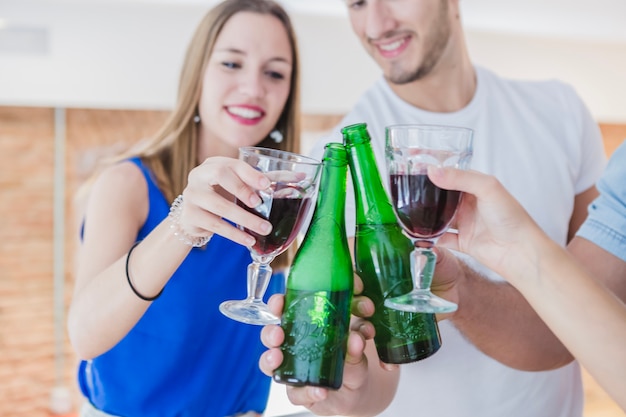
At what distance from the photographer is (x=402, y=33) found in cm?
166

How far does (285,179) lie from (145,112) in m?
4.64

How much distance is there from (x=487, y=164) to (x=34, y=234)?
442 centimetres

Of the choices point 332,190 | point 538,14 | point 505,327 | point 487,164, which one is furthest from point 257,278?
point 538,14

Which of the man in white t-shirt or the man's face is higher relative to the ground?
the man's face

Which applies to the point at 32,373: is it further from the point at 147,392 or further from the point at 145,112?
the point at 147,392

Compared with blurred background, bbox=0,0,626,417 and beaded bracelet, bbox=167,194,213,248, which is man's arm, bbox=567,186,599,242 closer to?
beaded bracelet, bbox=167,194,213,248

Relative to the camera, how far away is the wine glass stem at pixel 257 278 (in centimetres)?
91

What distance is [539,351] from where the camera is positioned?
1.33m

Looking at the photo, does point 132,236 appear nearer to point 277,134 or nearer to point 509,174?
point 277,134

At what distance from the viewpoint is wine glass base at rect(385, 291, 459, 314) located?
0.79 metres

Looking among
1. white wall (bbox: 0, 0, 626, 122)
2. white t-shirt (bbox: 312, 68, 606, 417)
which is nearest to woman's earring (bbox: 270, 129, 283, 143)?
white t-shirt (bbox: 312, 68, 606, 417)

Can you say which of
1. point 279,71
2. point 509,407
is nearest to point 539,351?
point 509,407

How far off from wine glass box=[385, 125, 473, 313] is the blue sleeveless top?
32.4 inches

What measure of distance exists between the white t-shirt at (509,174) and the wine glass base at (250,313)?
45 centimetres
